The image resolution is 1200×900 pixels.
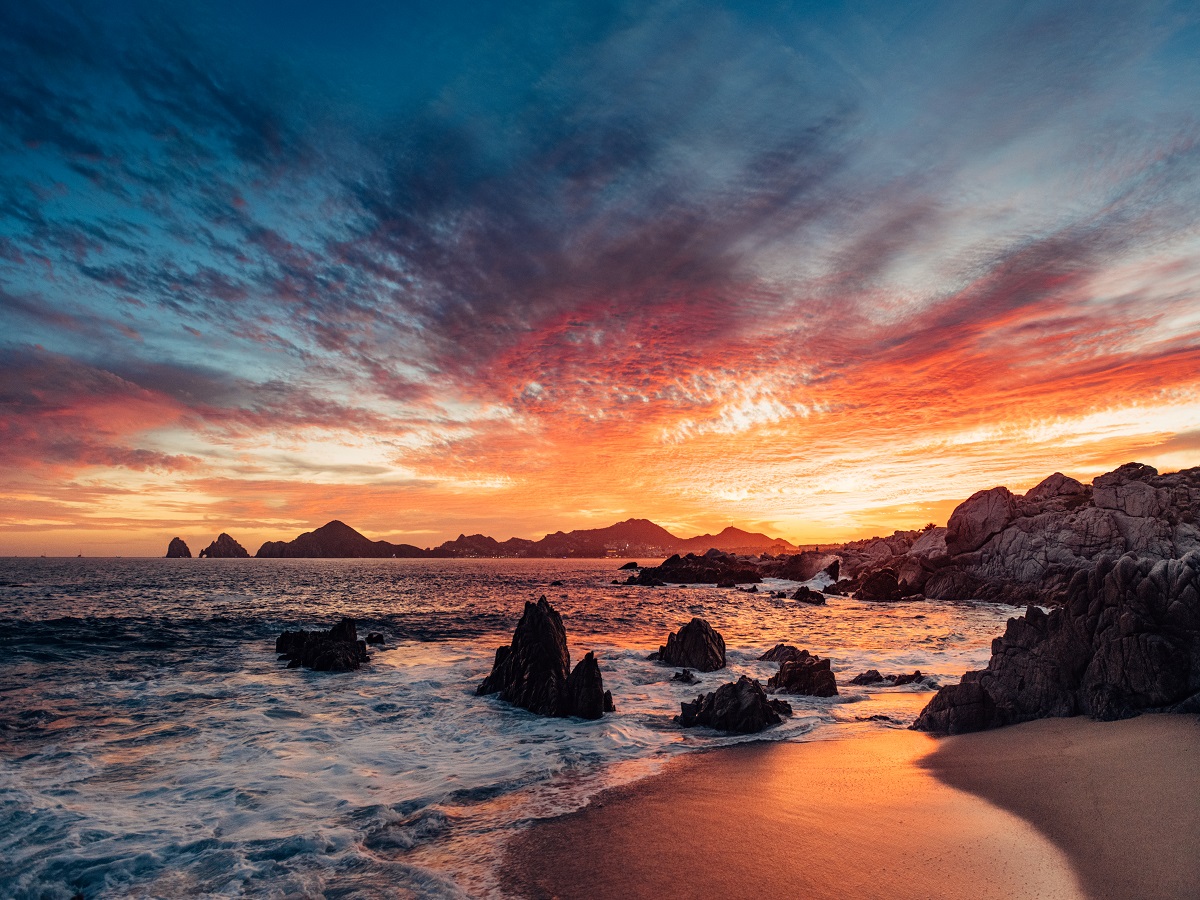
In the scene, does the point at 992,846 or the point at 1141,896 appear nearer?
the point at 1141,896

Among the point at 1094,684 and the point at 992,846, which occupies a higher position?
the point at 1094,684

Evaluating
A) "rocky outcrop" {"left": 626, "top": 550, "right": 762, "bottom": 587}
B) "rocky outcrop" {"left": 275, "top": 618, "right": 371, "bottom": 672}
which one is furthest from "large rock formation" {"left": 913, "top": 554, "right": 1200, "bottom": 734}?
"rocky outcrop" {"left": 626, "top": 550, "right": 762, "bottom": 587}

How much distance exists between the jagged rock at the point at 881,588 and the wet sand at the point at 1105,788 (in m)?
59.8

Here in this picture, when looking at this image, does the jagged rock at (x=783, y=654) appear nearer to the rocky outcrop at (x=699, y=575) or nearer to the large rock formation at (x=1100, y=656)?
the large rock formation at (x=1100, y=656)

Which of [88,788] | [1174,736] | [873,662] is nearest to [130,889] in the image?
[88,788]

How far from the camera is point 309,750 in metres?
16.3

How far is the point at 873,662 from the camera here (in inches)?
1139

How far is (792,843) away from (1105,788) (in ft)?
20.2

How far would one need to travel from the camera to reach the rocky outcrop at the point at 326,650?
1119 inches

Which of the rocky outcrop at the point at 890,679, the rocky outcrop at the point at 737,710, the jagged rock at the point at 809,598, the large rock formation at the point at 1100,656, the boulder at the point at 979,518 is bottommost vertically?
the jagged rock at the point at 809,598

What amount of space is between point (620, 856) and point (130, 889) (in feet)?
26.1

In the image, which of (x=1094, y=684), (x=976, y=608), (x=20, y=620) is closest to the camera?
(x=1094, y=684)

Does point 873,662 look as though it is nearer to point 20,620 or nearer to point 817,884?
point 817,884

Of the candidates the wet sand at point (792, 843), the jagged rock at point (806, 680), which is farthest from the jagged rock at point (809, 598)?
the wet sand at point (792, 843)
